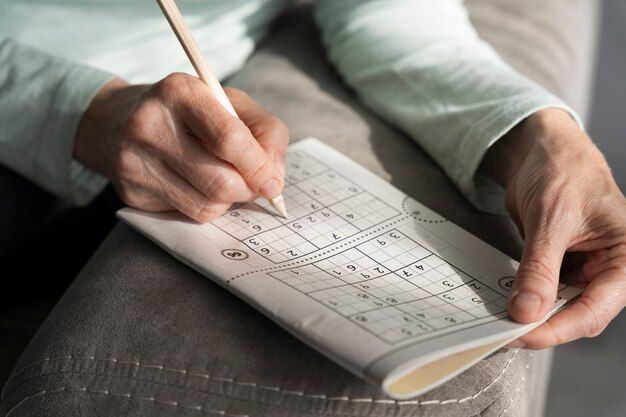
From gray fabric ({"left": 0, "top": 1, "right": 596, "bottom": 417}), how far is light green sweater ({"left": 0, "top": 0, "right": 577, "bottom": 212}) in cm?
15

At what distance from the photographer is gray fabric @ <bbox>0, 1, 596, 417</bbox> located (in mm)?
413

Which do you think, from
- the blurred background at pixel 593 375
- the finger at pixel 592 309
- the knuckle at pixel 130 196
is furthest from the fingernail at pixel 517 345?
the blurred background at pixel 593 375

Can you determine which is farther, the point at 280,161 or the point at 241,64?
the point at 241,64

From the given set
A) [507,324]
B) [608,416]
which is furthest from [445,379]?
[608,416]

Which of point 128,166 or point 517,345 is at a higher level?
point 128,166

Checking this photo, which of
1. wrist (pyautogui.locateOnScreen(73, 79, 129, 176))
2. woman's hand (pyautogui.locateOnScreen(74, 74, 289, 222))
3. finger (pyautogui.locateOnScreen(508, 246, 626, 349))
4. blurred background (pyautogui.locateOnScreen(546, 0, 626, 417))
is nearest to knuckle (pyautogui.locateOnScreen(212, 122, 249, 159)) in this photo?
woman's hand (pyautogui.locateOnScreen(74, 74, 289, 222))

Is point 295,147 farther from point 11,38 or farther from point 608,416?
point 608,416

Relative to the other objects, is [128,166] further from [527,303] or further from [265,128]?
[527,303]

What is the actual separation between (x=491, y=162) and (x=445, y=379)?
27 cm

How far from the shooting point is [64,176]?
2.07 feet

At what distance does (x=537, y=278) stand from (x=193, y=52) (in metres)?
0.28

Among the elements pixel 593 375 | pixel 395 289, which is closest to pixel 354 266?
pixel 395 289

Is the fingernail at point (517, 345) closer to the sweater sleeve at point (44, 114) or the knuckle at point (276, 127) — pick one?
the knuckle at point (276, 127)

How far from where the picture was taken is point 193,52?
1.65 ft
